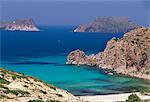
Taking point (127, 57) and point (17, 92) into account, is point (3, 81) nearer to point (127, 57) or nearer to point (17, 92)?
point (17, 92)

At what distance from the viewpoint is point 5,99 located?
Result: 41719 millimetres

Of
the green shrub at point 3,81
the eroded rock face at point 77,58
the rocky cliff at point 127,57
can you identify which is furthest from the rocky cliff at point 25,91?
the eroded rock face at point 77,58

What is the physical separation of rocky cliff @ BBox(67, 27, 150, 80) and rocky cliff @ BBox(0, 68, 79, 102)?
66.2 meters

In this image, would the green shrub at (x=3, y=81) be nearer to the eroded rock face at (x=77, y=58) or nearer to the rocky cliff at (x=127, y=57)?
the rocky cliff at (x=127, y=57)

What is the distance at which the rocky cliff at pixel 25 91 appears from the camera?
142 ft

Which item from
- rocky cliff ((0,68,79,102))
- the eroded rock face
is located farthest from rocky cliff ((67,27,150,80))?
rocky cliff ((0,68,79,102))

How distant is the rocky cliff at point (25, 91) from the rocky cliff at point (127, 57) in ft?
217

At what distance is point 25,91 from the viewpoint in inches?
1816

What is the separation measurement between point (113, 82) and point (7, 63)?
50.8 metres

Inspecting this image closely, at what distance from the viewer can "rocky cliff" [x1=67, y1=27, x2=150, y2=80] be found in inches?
4759

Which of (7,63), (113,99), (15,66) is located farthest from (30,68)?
(113,99)

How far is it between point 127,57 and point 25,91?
82560 mm

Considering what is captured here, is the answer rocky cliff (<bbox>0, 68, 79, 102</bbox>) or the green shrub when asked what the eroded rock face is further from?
the green shrub

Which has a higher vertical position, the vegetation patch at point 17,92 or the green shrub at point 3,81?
the green shrub at point 3,81
